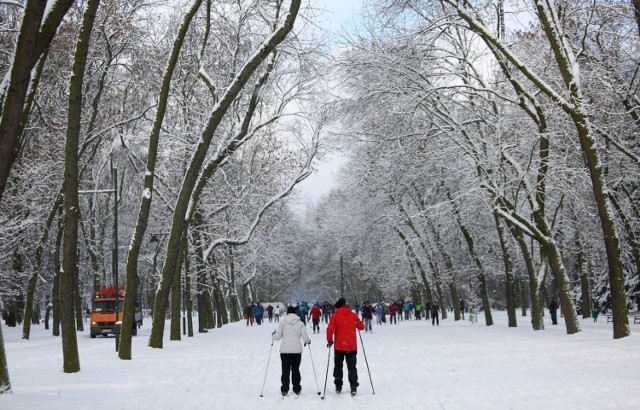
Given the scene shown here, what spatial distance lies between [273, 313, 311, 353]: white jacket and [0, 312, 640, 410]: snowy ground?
860 mm

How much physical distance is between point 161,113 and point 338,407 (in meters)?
11.0

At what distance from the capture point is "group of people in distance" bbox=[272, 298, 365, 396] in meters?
12.3

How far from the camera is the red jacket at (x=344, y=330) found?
12.6m

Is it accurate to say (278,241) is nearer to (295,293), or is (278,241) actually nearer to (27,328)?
(27,328)

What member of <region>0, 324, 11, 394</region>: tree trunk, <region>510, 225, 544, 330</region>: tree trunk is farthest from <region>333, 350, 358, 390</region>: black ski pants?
<region>510, 225, 544, 330</region>: tree trunk

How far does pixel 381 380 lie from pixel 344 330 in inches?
82.0

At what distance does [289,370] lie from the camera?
12312mm

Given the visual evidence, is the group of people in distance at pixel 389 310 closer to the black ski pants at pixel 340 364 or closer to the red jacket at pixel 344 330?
the red jacket at pixel 344 330

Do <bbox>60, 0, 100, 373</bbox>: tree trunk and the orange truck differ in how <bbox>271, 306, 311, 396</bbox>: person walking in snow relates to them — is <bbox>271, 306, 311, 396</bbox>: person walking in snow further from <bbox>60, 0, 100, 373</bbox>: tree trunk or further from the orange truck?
the orange truck

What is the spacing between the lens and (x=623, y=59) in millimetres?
25156

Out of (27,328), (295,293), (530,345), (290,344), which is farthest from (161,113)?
(295,293)

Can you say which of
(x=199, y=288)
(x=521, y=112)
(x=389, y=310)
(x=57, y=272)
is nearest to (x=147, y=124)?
(x=57, y=272)

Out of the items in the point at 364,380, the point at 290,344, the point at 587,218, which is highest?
the point at 587,218

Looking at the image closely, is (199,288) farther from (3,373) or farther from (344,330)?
(3,373)
